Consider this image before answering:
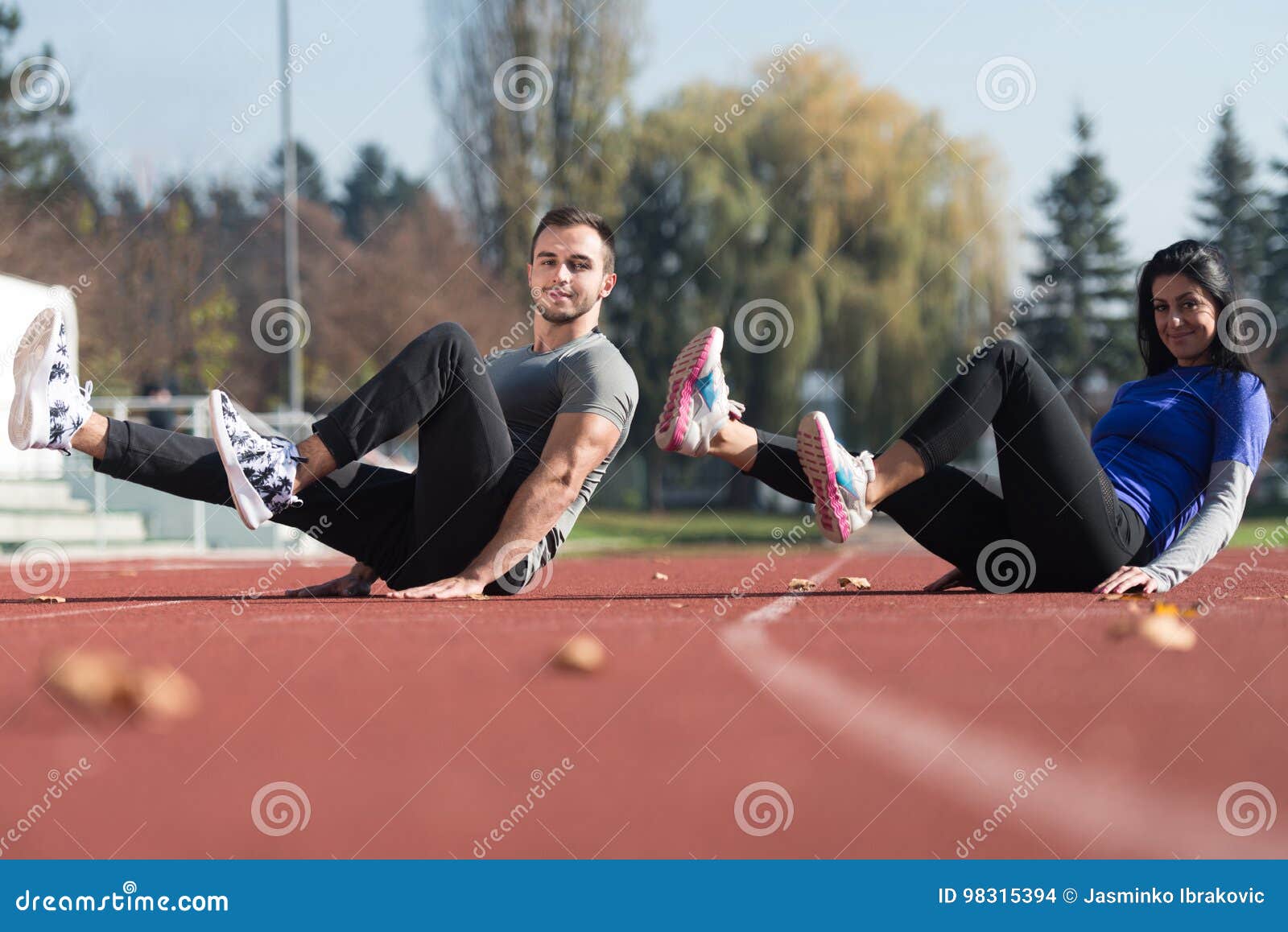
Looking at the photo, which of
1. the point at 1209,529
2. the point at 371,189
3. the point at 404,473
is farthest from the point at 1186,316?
A: the point at 371,189

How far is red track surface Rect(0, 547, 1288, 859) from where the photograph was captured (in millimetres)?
2775

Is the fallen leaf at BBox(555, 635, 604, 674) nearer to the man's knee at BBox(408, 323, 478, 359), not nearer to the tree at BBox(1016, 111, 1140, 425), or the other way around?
the man's knee at BBox(408, 323, 478, 359)

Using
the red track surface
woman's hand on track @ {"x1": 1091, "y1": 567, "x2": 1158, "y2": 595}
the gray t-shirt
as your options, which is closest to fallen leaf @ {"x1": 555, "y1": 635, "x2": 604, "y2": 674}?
the red track surface

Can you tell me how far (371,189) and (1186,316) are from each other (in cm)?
7351

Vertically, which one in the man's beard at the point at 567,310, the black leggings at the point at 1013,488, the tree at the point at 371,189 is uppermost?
the tree at the point at 371,189

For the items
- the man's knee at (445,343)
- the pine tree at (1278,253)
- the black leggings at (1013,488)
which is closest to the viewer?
the man's knee at (445,343)

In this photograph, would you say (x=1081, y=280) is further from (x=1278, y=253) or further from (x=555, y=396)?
(x=555, y=396)

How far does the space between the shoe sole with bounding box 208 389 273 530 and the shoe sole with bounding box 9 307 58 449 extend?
39 centimetres

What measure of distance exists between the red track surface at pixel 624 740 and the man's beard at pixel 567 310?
4.29 feet

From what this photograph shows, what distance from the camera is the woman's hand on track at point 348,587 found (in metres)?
4.06

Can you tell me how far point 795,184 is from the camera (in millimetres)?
28031

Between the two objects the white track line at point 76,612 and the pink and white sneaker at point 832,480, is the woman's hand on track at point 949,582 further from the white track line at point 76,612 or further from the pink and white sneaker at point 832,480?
the white track line at point 76,612

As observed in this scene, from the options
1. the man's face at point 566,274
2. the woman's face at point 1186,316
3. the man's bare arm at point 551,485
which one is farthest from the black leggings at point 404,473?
the woman's face at point 1186,316

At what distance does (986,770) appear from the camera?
2.88m
